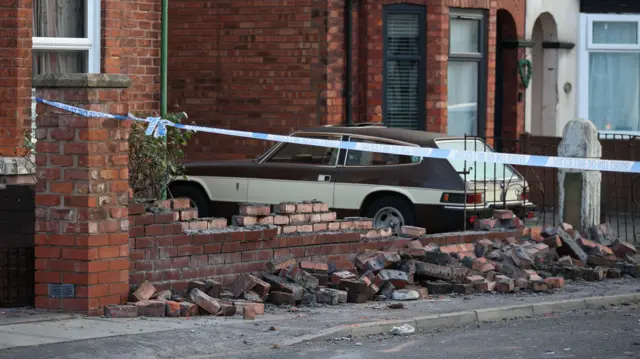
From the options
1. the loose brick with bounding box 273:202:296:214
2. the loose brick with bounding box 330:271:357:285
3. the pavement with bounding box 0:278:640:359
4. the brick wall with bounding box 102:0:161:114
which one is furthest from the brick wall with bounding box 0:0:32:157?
the loose brick with bounding box 330:271:357:285

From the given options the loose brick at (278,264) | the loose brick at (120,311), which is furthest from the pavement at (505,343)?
the loose brick at (278,264)

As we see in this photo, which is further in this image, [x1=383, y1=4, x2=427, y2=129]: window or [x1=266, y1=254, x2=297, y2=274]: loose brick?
[x1=383, y1=4, x2=427, y2=129]: window

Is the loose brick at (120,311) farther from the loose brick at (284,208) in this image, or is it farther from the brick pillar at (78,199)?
the loose brick at (284,208)

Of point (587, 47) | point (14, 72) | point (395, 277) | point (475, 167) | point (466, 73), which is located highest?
point (587, 47)

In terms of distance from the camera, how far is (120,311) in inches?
410

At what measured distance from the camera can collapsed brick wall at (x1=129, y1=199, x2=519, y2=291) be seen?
11055 mm

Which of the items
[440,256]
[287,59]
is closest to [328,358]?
[440,256]

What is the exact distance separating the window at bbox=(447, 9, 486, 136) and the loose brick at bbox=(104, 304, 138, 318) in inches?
391

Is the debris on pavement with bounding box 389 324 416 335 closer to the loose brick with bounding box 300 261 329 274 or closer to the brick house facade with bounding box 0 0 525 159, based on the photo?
the loose brick with bounding box 300 261 329 274

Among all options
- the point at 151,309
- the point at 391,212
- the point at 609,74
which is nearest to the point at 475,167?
the point at 391,212

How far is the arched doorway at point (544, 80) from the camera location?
22844 millimetres

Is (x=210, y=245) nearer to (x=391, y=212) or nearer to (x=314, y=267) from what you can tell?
(x=314, y=267)

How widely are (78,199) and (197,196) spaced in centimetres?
566

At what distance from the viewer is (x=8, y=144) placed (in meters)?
12.7
